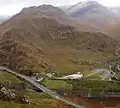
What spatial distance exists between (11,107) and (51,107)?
99.2 feet

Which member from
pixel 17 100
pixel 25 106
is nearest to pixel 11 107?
pixel 25 106

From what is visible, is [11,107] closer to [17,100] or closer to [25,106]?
[25,106]

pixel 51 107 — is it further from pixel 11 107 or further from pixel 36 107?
pixel 11 107

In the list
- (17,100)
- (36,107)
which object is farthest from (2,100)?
(36,107)

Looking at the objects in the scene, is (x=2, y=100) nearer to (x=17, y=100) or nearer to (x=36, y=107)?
(x=17, y=100)

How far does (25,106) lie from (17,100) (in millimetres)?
16934

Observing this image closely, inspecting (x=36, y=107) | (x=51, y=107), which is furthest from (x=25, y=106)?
(x=51, y=107)

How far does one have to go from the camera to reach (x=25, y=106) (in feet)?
601

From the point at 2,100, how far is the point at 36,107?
69.4 feet

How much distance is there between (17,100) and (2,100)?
9048mm

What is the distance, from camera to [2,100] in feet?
638

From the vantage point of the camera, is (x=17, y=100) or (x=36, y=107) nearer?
(x=36, y=107)

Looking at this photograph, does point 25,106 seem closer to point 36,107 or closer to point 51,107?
point 36,107

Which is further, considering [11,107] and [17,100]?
[17,100]
